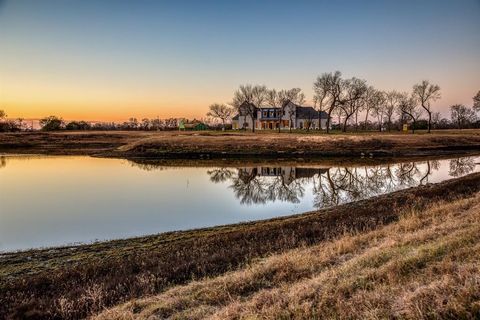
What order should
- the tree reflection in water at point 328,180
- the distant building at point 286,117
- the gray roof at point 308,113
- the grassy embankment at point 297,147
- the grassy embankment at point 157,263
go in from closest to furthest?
the grassy embankment at point 157,263
the tree reflection in water at point 328,180
the grassy embankment at point 297,147
the distant building at point 286,117
the gray roof at point 308,113

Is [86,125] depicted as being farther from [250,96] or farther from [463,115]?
[463,115]

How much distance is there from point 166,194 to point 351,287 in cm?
2340

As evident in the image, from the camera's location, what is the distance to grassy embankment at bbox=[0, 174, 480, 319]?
8992 mm

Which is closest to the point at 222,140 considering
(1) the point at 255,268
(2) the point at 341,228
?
(2) the point at 341,228

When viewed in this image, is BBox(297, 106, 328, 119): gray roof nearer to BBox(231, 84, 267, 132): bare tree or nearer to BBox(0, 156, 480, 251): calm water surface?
BBox(231, 84, 267, 132): bare tree

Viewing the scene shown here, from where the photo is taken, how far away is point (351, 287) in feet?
24.1

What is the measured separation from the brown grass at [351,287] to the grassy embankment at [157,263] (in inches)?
3.5

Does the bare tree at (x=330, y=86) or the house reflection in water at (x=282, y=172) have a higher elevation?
the bare tree at (x=330, y=86)

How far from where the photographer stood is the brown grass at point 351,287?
6.01 meters

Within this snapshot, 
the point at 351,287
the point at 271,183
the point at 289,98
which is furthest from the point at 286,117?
the point at 351,287

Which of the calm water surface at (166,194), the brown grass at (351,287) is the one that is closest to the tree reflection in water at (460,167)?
the calm water surface at (166,194)

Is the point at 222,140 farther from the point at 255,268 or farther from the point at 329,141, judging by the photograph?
the point at 255,268

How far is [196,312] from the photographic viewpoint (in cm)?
749

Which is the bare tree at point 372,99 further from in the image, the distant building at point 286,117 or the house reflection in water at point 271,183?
the house reflection in water at point 271,183
